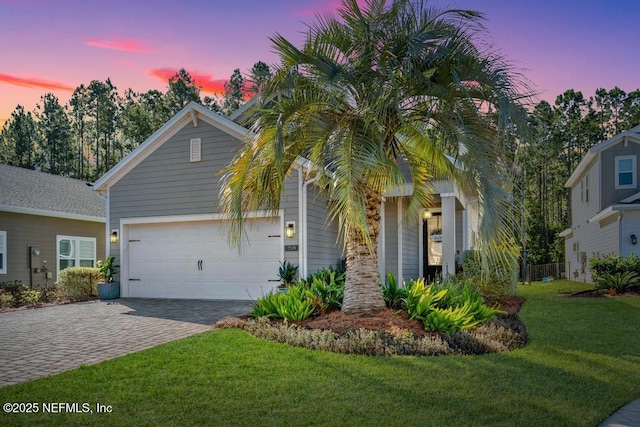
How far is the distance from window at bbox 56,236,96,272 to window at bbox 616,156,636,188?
1990 centimetres

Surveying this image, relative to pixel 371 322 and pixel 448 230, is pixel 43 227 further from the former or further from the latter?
pixel 371 322

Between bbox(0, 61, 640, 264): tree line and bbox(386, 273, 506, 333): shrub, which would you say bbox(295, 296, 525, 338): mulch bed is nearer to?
bbox(386, 273, 506, 333): shrub

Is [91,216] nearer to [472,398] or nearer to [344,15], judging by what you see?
[344,15]

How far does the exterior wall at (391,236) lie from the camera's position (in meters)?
15.0

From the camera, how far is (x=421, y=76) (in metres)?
7.73

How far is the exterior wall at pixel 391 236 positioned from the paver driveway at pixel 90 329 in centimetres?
448

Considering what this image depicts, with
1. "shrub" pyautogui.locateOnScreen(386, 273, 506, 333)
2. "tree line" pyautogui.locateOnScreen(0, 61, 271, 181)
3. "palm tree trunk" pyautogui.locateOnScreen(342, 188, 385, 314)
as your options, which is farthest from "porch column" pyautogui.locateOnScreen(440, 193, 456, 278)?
"tree line" pyautogui.locateOnScreen(0, 61, 271, 181)

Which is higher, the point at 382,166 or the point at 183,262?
the point at 382,166

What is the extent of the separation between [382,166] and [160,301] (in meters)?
8.17

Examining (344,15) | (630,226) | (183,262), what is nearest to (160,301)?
(183,262)

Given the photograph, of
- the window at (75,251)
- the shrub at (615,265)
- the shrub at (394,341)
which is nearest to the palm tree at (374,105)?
the shrub at (394,341)

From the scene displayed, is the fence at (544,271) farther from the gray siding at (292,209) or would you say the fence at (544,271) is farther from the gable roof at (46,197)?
the gable roof at (46,197)

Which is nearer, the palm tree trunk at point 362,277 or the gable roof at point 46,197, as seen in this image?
the palm tree trunk at point 362,277

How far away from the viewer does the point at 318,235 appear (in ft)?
43.5
